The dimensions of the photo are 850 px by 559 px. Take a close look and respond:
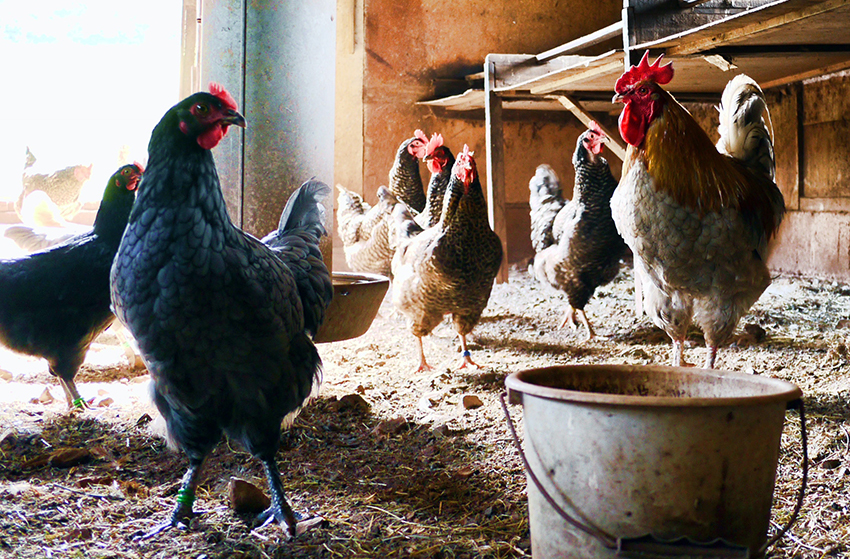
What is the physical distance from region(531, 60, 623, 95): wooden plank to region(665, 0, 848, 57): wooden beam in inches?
31.7

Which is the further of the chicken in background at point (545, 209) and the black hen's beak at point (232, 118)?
the chicken in background at point (545, 209)

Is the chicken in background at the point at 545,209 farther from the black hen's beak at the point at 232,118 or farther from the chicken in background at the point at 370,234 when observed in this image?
the black hen's beak at the point at 232,118

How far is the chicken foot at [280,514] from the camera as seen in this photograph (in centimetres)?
232

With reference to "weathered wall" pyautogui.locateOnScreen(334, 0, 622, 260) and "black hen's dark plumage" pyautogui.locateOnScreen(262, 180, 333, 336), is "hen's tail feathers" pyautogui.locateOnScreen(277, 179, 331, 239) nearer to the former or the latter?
"black hen's dark plumage" pyautogui.locateOnScreen(262, 180, 333, 336)

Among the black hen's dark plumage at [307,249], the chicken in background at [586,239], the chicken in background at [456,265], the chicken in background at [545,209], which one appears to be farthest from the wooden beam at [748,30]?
the black hen's dark plumage at [307,249]

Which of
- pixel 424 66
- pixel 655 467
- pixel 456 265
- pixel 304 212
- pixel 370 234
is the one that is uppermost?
pixel 424 66

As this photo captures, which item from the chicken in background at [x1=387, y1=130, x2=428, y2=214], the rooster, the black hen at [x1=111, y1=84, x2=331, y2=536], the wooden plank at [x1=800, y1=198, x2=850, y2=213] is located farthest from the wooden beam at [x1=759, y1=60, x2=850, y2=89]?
the black hen at [x1=111, y1=84, x2=331, y2=536]

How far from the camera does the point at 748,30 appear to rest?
4.46m

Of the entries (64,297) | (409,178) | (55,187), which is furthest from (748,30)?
(55,187)

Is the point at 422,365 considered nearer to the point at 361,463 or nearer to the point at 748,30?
the point at 361,463

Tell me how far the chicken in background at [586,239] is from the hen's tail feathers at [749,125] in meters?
1.53

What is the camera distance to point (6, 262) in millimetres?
3512

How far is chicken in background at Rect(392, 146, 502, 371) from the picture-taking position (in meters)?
4.59

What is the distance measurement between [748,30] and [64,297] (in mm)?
4655
